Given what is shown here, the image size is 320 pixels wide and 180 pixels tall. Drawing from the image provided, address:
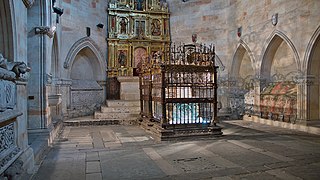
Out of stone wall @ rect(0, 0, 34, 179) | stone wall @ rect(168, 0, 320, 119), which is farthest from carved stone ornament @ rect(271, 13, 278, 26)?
stone wall @ rect(0, 0, 34, 179)

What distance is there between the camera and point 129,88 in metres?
10.5

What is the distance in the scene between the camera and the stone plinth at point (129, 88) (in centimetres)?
1034

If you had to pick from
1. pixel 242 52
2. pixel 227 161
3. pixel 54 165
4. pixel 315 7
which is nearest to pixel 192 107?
pixel 227 161

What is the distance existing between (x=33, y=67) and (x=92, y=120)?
3.82m

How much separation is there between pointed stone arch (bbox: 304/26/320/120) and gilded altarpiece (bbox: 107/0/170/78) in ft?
20.3

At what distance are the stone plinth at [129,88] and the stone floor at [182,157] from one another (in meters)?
3.37

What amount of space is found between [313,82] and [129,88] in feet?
20.3

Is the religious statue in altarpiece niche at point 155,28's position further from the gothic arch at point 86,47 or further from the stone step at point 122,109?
the stone step at point 122,109

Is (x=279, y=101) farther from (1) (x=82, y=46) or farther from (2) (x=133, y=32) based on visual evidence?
(1) (x=82, y=46)

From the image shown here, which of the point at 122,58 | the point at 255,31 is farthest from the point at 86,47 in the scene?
the point at 255,31

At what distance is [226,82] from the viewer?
37.6ft

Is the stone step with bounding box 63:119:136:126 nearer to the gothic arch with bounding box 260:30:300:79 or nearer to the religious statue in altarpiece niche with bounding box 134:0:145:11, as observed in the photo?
the gothic arch with bounding box 260:30:300:79

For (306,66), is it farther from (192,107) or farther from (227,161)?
(227,161)

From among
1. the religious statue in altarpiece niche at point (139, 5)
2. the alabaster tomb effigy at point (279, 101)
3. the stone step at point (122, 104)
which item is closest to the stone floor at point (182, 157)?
the alabaster tomb effigy at point (279, 101)
